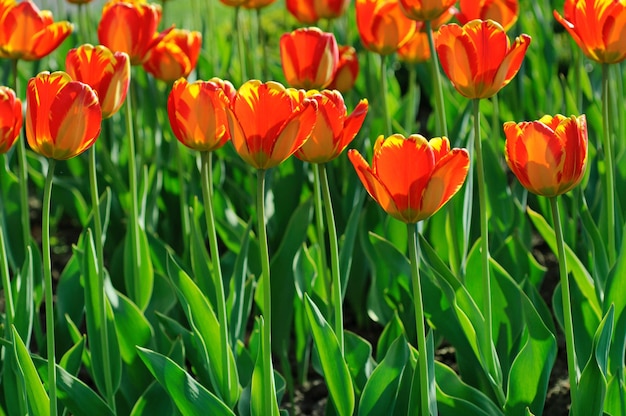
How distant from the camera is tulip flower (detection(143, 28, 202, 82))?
2.26 meters

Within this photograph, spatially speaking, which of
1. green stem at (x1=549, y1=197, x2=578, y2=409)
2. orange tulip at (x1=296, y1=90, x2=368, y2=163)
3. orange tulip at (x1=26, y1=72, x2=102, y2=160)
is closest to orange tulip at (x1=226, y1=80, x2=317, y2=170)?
orange tulip at (x1=296, y1=90, x2=368, y2=163)

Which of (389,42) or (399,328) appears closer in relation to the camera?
(399,328)

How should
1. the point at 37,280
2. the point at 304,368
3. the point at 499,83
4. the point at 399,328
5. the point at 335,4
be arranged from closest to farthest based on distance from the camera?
the point at 499,83 < the point at 399,328 < the point at 37,280 < the point at 304,368 < the point at 335,4

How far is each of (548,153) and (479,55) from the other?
31 cm

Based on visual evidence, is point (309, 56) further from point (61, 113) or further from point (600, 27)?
point (61, 113)

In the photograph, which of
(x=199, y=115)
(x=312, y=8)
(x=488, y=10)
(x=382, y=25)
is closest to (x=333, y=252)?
(x=199, y=115)

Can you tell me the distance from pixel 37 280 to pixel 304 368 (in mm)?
637

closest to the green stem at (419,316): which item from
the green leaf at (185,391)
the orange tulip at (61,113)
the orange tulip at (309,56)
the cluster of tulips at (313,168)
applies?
the cluster of tulips at (313,168)

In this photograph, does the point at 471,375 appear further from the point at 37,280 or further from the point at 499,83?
the point at 37,280

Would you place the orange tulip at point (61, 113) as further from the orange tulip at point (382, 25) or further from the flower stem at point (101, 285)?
the orange tulip at point (382, 25)

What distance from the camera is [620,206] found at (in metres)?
2.27

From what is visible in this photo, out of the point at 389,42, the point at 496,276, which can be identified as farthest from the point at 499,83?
the point at 389,42

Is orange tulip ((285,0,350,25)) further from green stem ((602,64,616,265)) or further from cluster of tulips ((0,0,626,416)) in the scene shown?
green stem ((602,64,616,265))

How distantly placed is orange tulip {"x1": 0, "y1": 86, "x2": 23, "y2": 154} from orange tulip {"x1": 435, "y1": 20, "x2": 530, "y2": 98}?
0.70 meters
